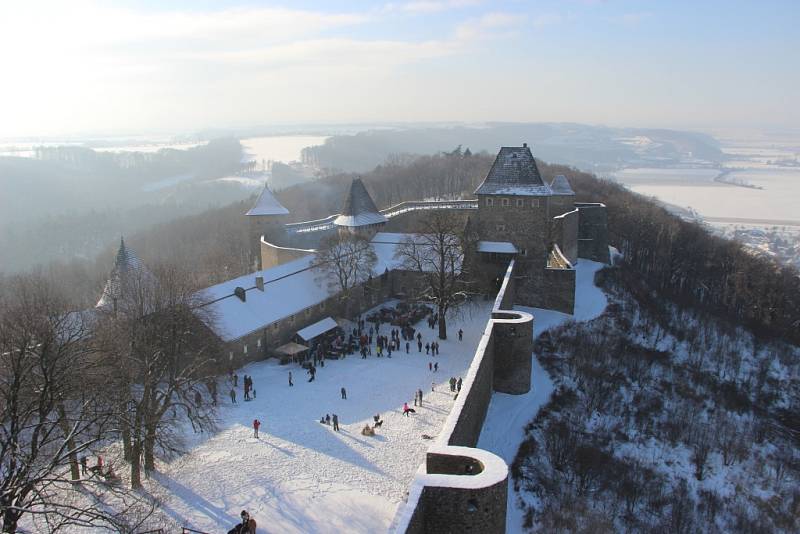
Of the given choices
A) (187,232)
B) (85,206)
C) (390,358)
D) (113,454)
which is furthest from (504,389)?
(85,206)

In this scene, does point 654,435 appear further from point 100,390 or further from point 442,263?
point 100,390

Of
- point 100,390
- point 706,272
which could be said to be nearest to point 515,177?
point 100,390

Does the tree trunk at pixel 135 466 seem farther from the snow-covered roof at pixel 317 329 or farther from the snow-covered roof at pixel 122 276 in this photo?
the snow-covered roof at pixel 317 329

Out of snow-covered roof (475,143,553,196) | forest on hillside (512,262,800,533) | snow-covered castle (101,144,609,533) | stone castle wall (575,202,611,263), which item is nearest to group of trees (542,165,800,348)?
stone castle wall (575,202,611,263)

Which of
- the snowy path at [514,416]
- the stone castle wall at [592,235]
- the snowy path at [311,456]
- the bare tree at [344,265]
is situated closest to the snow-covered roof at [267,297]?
the bare tree at [344,265]

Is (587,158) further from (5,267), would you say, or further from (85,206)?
(5,267)
